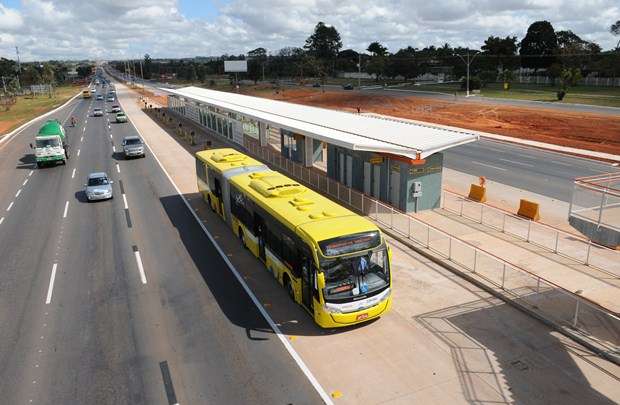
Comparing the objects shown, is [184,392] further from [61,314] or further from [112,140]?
[112,140]

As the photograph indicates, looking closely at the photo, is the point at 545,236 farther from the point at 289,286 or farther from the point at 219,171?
the point at 219,171

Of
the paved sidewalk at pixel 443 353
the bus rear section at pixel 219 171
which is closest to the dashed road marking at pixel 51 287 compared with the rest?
the paved sidewalk at pixel 443 353

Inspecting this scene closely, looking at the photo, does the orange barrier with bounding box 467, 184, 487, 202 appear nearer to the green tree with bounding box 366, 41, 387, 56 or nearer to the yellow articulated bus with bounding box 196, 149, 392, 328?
the yellow articulated bus with bounding box 196, 149, 392, 328

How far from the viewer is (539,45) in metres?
127

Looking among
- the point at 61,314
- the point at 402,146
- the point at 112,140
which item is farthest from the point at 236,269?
the point at 112,140

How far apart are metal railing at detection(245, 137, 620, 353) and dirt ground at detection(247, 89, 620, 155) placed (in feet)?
98.0

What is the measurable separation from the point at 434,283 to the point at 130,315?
34.4 ft

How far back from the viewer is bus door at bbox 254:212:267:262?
58.8 ft

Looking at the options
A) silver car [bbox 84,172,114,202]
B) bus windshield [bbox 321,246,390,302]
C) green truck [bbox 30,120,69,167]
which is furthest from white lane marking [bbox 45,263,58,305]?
green truck [bbox 30,120,69,167]

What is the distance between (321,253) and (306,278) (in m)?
1.27

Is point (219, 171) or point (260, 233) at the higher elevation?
point (219, 171)

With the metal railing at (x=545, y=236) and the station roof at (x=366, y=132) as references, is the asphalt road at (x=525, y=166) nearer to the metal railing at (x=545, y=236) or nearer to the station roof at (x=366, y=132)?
the station roof at (x=366, y=132)

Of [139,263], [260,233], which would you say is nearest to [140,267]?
[139,263]

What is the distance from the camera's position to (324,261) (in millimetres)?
13391
